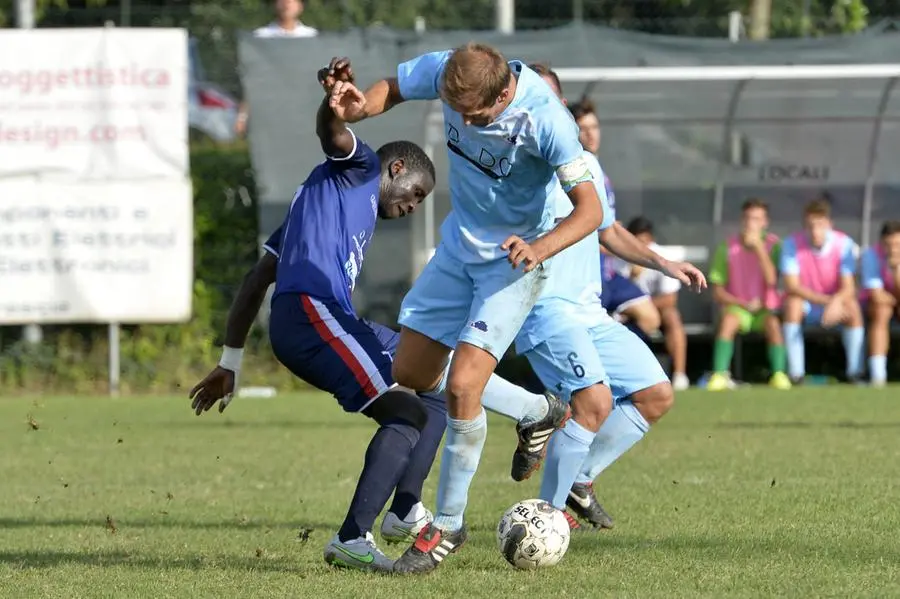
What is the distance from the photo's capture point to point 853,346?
49.1 ft

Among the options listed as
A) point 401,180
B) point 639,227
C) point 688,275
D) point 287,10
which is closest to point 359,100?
point 401,180

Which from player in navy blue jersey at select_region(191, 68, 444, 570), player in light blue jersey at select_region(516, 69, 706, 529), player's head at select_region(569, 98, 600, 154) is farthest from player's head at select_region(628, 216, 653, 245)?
player in navy blue jersey at select_region(191, 68, 444, 570)

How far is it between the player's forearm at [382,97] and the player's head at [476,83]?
0.29m

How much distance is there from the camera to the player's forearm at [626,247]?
277 inches

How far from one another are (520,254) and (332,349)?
1126 millimetres

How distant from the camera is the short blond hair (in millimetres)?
5531

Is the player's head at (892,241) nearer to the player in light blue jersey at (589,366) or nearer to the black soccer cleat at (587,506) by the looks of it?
the player in light blue jersey at (589,366)

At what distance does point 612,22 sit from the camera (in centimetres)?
1744

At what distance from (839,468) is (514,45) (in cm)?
704

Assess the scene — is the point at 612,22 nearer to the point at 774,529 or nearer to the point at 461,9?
the point at 461,9

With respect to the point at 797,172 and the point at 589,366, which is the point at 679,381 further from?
the point at 589,366

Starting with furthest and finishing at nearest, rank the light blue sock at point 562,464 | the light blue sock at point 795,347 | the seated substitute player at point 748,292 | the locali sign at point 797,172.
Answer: the locali sign at point 797,172, the seated substitute player at point 748,292, the light blue sock at point 795,347, the light blue sock at point 562,464

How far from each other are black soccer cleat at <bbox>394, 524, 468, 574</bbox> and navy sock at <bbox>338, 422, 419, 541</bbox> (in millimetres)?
196

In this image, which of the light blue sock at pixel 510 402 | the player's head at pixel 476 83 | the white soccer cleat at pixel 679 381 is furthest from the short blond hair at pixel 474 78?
the white soccer cleat at pixel 679 381
